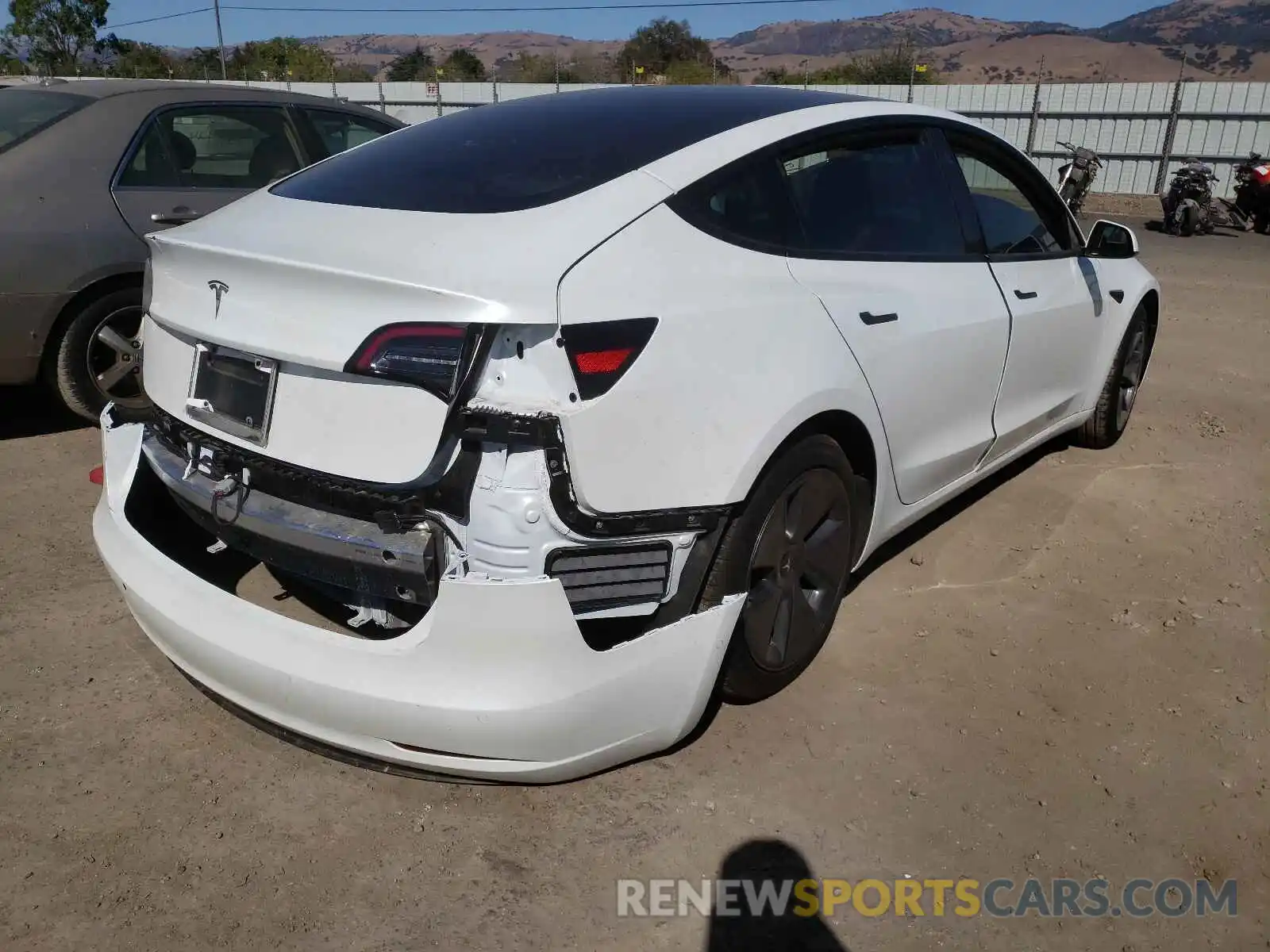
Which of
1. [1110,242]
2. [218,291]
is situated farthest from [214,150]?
[1110,242]

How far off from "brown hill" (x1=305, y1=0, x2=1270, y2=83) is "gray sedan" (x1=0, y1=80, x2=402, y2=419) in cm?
4380

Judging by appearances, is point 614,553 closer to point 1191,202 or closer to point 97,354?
point 97,354

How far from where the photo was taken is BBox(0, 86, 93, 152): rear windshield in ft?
14.9

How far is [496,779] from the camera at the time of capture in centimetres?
218

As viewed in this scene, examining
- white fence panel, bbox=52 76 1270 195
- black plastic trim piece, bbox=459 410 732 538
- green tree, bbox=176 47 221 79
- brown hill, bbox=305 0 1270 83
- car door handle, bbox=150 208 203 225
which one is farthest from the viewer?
brown hill, bbox=305 0 1270 83

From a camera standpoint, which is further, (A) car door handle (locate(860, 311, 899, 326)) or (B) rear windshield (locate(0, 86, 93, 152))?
(B) rear windshield (locate(0, 86, 93, 152))

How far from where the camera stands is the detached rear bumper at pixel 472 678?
2.04m

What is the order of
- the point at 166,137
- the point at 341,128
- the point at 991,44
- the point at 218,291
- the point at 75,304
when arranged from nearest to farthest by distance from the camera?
1. the point at 218,291
2. the point at 75,304
3. the point at 166,137
4. the point at 341,128
5. the point at 991,44

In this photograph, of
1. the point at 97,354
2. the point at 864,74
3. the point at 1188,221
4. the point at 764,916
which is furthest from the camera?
the point at 864,74

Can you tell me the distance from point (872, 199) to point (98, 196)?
354cm

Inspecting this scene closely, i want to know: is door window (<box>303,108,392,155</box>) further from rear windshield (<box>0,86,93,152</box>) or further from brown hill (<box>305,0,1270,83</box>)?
brown hill (<box>305,0,1270,83</box>)

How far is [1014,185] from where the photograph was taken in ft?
12.8

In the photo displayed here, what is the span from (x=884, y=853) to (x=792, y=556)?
77 cm

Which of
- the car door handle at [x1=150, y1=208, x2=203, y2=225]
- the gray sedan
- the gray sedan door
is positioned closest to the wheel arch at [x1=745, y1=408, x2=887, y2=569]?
the gray sedan
